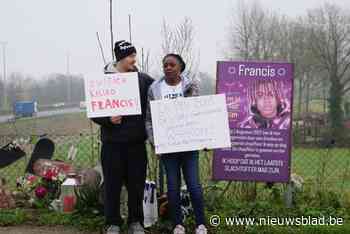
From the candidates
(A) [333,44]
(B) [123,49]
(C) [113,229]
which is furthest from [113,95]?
(A) [333,44]

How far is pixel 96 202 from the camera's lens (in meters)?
5.26

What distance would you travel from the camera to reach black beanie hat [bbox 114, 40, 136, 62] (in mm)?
4465

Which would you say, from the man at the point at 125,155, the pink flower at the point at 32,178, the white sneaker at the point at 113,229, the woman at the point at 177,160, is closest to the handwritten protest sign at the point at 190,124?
the woman at the point at 177,160

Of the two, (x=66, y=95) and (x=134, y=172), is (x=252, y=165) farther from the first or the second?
(x=66, y=95)

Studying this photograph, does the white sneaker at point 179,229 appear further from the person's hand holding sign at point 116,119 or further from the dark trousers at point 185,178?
the person's hand holding sign at point 116,119

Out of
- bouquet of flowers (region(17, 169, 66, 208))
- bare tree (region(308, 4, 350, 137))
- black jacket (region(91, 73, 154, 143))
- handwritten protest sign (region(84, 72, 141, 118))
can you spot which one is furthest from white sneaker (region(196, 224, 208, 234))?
bare tree (region(308, 4, 350, 137))

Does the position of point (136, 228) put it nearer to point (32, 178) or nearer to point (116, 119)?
point (116, 119)

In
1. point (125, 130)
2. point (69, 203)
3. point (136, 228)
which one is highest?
point (125, 130)

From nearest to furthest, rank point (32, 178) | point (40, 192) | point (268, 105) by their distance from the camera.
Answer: point (268, 105) < point (40, 192) < point (32, 178)

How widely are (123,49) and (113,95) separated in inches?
18.1

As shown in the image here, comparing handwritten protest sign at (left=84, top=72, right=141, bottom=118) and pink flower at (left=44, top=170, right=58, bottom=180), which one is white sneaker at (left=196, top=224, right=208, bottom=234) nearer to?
handwritten protest sign at (left=84, top=72, right=141, bottom=118)

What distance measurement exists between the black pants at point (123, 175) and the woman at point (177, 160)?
0.22m

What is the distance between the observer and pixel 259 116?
5.25 m

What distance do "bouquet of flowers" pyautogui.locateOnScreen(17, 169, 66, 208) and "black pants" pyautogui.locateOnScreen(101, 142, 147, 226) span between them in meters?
1.31
